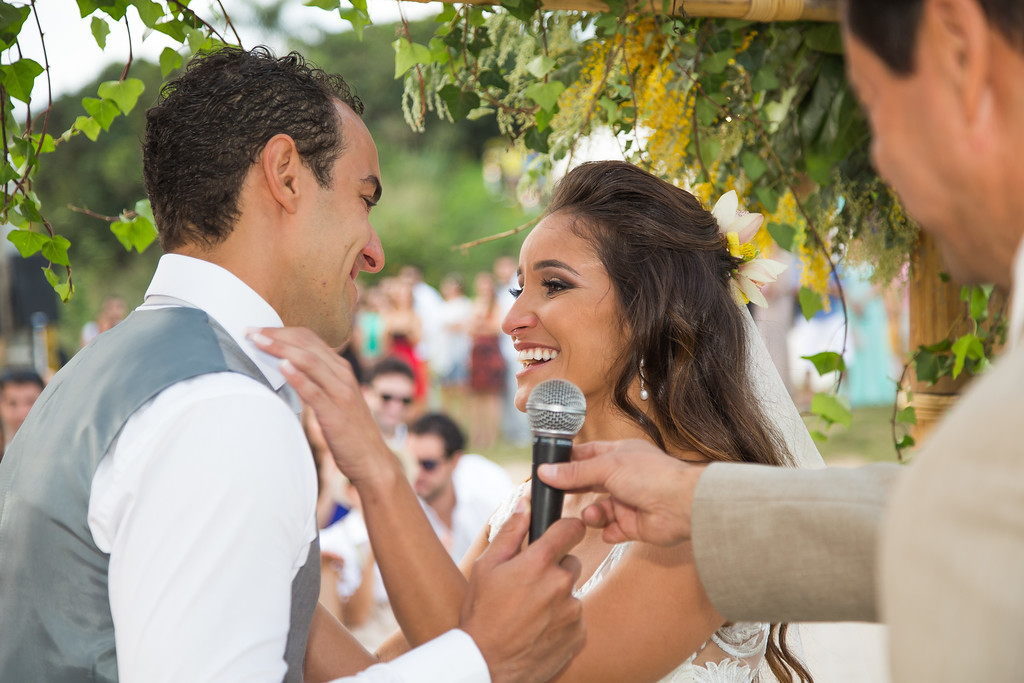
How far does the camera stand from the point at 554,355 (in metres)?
2.88

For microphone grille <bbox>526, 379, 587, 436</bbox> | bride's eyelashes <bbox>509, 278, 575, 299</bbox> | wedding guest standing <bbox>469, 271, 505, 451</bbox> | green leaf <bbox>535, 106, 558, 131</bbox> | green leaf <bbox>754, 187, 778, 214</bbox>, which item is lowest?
wedding guest standing <bbox>469, 271, 505, 451</bbox>

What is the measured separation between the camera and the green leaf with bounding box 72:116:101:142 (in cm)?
257

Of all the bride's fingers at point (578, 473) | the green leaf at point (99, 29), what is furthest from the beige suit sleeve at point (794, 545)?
the green leaf at point (99, 29)

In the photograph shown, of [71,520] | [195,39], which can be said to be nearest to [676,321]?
[195,39]

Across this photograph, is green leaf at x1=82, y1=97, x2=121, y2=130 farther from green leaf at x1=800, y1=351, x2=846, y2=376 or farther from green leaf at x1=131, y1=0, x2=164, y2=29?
green leaf at x1=800, y1=351, x2=846, y2=376

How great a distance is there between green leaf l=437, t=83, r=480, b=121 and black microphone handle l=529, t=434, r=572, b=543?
52.0 inches

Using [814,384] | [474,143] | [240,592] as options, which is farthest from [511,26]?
[474,143]

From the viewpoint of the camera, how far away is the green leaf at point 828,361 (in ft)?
10.7

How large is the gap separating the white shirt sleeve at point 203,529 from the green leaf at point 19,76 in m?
1.13

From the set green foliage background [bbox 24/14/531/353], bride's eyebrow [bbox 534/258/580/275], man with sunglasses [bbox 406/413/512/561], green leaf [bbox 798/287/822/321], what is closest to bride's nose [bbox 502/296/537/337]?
bride's eyebrow [bbox 534/258/580/275]

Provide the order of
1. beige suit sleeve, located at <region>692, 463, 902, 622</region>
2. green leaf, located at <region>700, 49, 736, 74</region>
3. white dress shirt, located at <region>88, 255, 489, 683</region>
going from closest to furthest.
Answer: white dress shirt, located at <region>88, 255, 489, 683</region> < beige suit sleeve, located at <region>692, 463, 902, 622</region> < green leaf, located at <region>700, 49, 736, 74</region>

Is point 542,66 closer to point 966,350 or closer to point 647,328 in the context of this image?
point 647,328

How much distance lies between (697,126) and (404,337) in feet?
36.3

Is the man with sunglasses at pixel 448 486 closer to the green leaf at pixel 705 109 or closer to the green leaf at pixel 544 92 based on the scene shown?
the green leaf at pixel 705 109
